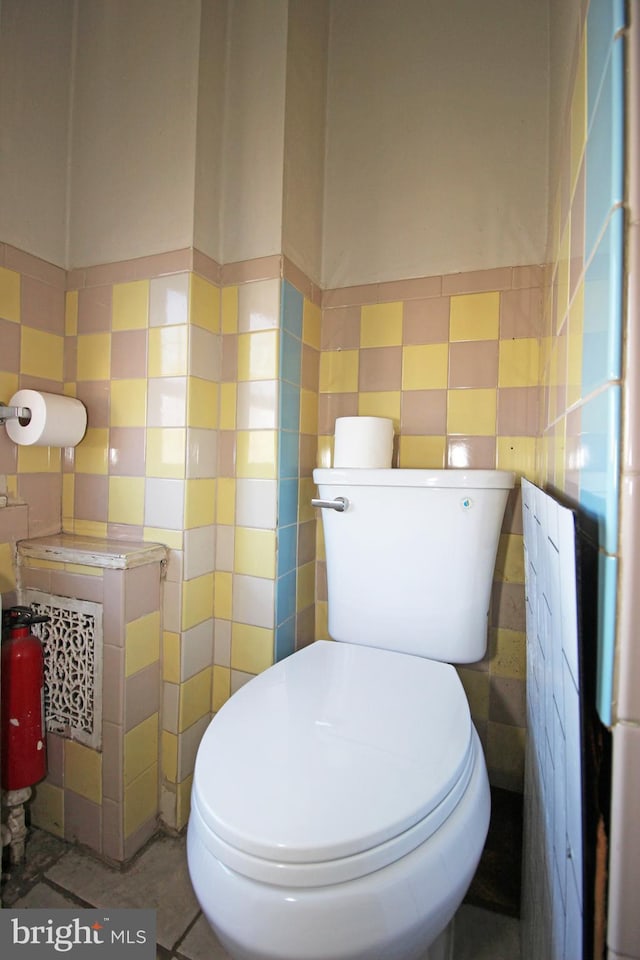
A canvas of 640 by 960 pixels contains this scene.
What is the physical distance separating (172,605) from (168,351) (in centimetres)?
61

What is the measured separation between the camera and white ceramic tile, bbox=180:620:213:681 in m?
1.07

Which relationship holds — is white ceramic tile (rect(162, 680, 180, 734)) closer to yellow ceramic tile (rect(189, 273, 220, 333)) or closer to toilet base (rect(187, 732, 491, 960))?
toilet base (rect(187, 732, 491, 960))

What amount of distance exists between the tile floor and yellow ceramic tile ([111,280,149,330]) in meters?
1.23

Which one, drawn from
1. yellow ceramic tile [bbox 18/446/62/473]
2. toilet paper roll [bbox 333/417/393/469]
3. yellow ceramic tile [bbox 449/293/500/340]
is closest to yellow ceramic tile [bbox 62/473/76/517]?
yellow ceramic tile [bbox 18/446/62/473]

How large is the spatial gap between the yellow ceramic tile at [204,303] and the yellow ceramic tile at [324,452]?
16.1 inches

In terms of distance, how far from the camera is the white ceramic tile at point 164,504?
1.07 m

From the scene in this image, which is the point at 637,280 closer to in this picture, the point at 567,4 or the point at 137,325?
the point at 567,4

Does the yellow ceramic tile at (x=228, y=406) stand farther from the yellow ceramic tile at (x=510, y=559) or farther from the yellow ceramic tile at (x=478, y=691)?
the yellow ceramic tile at (x=478, y=691)

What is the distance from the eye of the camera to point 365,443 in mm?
1122

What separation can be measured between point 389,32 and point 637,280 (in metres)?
1.41

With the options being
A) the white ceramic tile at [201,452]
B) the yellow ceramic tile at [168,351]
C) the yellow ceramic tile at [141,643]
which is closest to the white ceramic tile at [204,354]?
the yellow ceramic tile at [168,351]

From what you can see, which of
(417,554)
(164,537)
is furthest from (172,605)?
(417,554)

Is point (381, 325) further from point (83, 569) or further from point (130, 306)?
point (83, 569)
